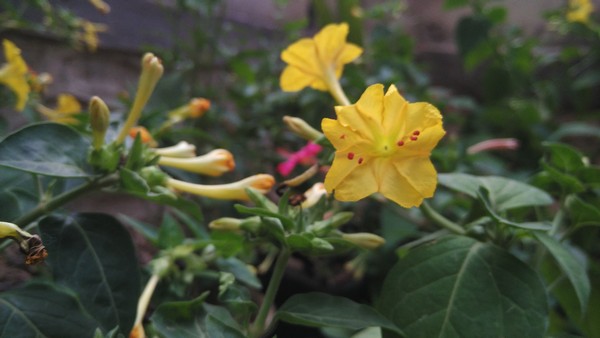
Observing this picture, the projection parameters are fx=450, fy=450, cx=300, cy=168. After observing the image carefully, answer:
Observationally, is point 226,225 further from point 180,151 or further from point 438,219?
point 438,219

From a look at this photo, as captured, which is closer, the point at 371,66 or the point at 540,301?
the point at 540,301

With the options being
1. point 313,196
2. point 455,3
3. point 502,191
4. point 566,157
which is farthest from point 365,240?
point 455,3

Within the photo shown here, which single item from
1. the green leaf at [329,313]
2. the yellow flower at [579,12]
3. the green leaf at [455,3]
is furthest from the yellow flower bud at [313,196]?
the yellow flower at [579,12]

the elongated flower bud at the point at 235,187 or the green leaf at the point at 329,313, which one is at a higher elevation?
the elongated flower bud at the point at 235,187

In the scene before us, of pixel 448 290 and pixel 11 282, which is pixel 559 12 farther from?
pixel 11 282

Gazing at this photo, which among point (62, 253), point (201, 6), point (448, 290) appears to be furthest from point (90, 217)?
point (201, 6)

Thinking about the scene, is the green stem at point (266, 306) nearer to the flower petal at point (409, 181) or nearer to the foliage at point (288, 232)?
the foliage at point (288, 232)

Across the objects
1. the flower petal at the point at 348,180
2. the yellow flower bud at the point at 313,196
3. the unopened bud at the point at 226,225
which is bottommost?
the unopened bud at the point at 226,225
